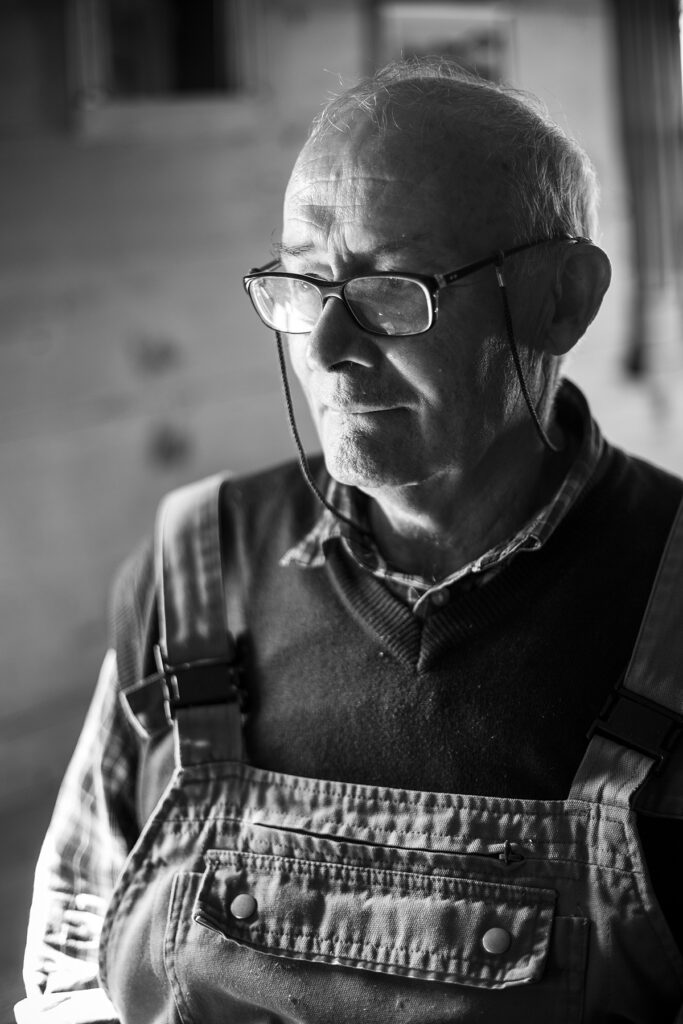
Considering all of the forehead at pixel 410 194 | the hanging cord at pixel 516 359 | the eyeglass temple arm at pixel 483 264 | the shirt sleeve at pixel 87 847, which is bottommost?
the shirt sleeve at pixel 87 847

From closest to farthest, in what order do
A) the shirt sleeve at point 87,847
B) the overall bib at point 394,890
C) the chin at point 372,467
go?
the overall bib at point 394,890 → the chin at point 372,467 → the shirt sleeve at point 87,847

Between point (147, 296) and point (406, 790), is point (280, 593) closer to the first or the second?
point (406, 790)

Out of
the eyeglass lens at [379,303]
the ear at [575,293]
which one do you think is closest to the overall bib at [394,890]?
the ear at [575,293]

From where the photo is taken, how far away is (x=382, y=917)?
3.50 ft

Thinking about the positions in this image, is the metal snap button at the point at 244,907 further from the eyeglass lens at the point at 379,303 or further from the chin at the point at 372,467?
the eyeglass lens at the point at 379,303

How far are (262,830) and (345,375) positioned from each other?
480mm

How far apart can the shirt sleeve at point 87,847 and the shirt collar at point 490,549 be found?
0.29 meters

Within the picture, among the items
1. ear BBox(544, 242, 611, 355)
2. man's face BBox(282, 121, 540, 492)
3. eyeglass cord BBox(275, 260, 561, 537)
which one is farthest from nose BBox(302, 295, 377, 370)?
ear BBox(544, 242, 611, 355)

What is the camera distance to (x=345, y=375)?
3.67 ft

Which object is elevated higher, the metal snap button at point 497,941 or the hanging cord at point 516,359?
the hanging cord at point 516,359

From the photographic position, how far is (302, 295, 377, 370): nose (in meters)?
1.09

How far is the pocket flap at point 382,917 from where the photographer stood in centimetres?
103

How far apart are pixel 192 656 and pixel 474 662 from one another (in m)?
0.32

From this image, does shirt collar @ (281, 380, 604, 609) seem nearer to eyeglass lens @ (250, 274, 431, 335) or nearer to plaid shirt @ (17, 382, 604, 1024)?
plaid shirt @ (17, 382, 604, 1024)
